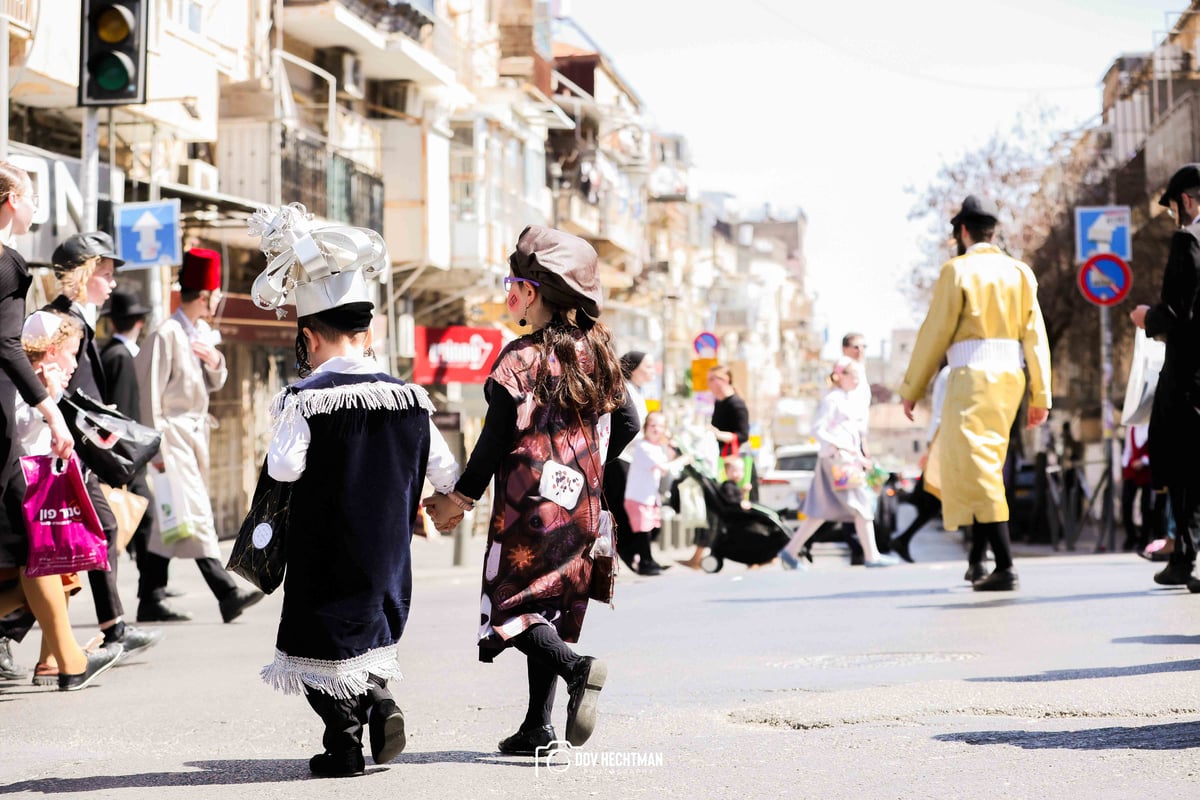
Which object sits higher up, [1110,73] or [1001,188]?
[1110,73]

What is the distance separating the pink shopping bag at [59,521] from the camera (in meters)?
7.77

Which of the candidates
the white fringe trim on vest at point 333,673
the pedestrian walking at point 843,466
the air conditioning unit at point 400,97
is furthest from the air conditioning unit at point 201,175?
the white fringe trim on vest at point 333,673

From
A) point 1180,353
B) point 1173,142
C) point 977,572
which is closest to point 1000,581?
point 977,572

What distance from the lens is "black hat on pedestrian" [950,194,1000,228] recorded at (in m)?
10.7

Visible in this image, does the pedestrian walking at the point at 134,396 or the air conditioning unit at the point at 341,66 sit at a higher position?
the air conditioning unit at the point at 341,66

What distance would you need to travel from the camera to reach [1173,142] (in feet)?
133

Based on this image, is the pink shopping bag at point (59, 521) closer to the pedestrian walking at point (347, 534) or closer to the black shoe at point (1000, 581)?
the pedestrian walking at point (347, 534)

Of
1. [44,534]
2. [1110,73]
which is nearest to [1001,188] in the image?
[1110,73]

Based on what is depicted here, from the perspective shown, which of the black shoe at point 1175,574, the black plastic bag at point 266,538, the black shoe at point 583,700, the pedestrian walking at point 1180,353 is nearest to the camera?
the black shoe at point 583,700

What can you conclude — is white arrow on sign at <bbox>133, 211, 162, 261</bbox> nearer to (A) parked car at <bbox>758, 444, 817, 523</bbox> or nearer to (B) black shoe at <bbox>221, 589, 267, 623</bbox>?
(B) black shoe at <bbox>221, 589, 267, 623</bbox>

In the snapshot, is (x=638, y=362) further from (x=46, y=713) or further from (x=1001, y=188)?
(x=1001, y=188)

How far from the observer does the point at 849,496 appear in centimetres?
1530

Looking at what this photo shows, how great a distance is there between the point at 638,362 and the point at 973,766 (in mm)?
10187

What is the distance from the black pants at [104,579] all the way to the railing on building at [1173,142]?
1241 inches
